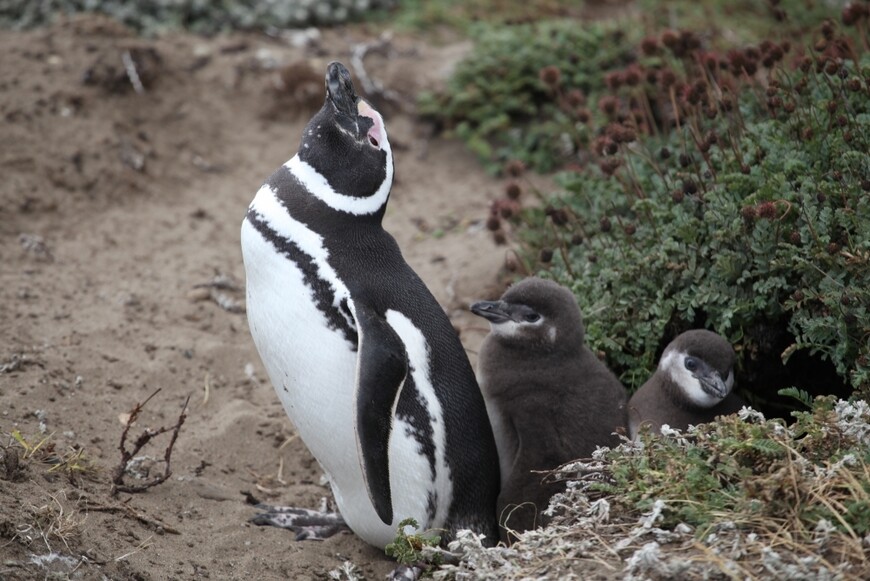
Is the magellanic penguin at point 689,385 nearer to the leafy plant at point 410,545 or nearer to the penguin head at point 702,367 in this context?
the penguin head at point 702,367

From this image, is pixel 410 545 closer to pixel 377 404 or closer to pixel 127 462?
pixel 377 404

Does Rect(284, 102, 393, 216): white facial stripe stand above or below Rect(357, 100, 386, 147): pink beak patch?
below

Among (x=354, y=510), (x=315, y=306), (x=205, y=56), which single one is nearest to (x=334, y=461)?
(x=354, y=510)

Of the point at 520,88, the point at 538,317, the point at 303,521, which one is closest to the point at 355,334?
the point at 538,317

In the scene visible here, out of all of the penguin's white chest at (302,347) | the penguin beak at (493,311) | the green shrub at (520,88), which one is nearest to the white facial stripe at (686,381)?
the penguin beak at (493,311)

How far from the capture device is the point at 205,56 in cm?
782

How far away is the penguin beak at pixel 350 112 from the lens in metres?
3.72

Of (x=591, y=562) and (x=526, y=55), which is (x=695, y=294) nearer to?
(x=591, y=562)

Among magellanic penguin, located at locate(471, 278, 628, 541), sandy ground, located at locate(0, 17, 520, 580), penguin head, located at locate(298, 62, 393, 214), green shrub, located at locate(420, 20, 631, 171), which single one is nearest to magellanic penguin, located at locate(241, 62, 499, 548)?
penguin head, located at locate(298, 62, 393, 214)

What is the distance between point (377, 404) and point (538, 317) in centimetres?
90

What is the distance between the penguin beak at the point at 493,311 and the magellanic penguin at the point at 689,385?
625 mm

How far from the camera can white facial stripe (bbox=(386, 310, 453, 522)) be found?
3566 millimetres

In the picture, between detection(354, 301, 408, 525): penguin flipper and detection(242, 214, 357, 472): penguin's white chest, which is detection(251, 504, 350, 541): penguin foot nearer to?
detection(242, 214, 357, 472): penguin's white chest

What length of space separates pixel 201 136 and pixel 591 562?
5302 mm
